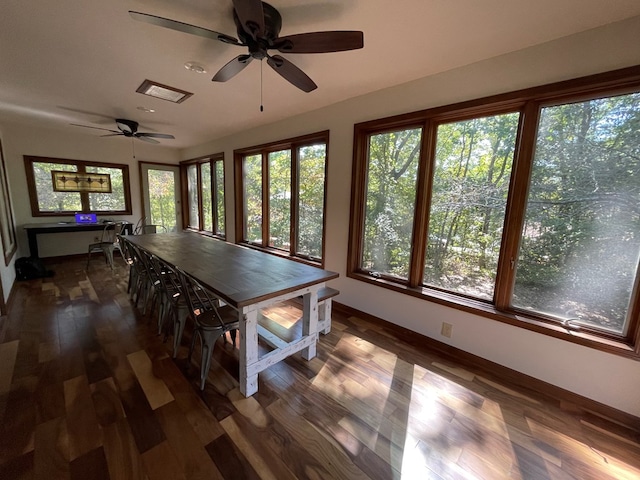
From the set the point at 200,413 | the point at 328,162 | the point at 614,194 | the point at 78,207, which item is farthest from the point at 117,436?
the point at 78,207

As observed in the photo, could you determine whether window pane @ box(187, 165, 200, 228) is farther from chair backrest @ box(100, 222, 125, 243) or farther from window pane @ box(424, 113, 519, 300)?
window pane @ box(424, 113, 519, 300)

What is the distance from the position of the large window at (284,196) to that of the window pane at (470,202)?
1392 millimetres

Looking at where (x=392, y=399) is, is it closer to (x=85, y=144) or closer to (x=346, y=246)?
(x=346, y=246)

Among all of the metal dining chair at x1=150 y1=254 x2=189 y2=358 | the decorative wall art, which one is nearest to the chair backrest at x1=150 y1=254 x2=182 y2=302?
the metal dining chair at x1=150 y1=254 x2=189 y2=358

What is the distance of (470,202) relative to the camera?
2217mm

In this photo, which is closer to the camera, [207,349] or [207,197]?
[207,349]

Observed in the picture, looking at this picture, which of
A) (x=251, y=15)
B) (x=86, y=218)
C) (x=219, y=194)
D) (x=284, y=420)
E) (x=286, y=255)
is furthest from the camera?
(x=219, y=194)

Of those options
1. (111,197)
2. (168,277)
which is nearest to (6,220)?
(111,197)

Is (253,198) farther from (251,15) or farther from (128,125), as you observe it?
(251,15)

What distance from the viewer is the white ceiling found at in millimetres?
1489

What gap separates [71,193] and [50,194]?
295 mm

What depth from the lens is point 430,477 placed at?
1280 millimetres

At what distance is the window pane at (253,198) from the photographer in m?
4.32

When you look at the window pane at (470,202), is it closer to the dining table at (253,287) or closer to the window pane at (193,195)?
the dining table at (253,287)
